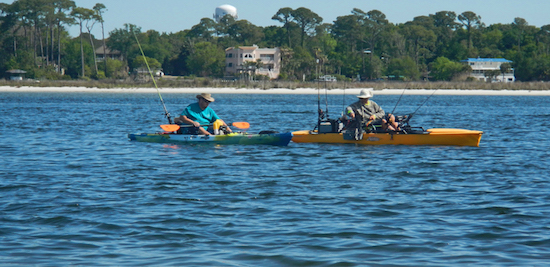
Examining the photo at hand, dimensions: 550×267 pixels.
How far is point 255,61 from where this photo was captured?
331ft

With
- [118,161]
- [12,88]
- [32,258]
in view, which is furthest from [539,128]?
[12,88]

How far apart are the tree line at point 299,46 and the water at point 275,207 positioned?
231 ft

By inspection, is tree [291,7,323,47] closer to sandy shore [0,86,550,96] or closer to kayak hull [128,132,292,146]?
sandy shore [0,86,550,96]

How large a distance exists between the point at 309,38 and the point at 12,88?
2503 inches

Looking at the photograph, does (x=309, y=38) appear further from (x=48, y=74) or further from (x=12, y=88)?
(x=12, y=88)

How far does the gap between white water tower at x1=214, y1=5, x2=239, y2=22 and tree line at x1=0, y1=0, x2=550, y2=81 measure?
64.2 feet

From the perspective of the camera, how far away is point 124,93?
69750 millimetres

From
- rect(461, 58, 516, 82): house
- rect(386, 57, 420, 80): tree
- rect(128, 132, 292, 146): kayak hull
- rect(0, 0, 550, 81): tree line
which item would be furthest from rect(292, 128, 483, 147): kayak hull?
rect(461, 58, 516, 82): house

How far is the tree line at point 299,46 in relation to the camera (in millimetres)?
91688

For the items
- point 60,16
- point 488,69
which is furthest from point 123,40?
point 488,69

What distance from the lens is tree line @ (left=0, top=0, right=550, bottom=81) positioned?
301ft

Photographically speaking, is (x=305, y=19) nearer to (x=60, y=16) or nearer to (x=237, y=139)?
(x=60, y=16)

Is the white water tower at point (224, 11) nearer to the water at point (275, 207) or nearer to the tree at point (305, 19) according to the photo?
A: the tree at point (305, 19)

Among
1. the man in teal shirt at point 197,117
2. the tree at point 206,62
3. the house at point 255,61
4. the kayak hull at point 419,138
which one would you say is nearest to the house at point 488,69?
the house at point 255,61
